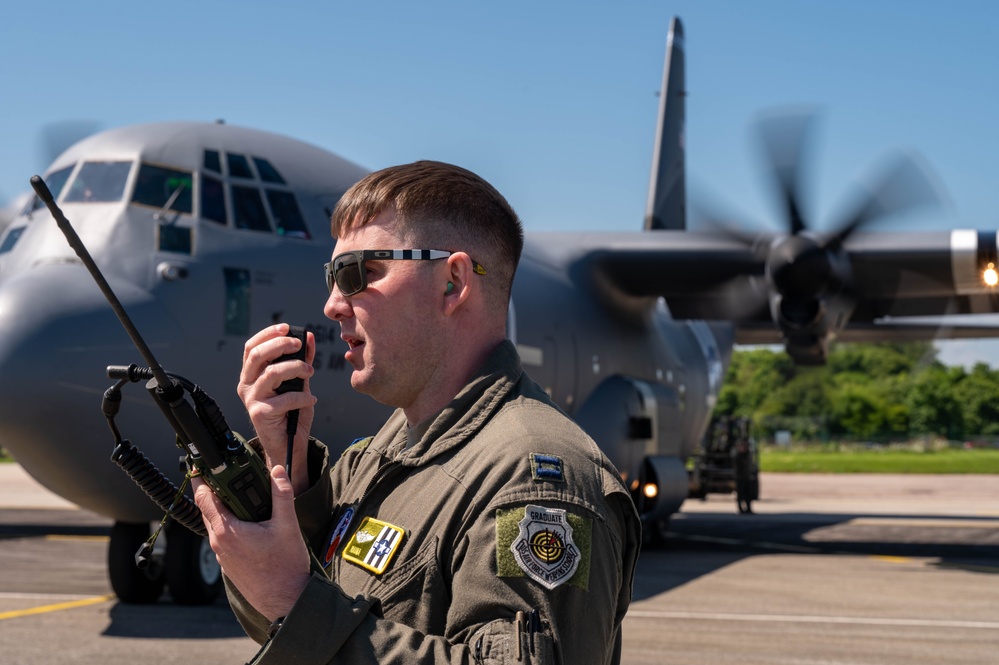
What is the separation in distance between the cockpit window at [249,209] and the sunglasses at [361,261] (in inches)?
265

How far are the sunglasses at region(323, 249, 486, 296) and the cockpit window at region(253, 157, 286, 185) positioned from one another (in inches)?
283

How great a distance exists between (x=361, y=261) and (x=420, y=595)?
609 millimetres

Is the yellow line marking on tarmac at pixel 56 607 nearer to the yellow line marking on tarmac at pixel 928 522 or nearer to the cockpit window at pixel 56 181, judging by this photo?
the cockpit window at pixel 56 181

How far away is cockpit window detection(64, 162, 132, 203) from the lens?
27.5 ft

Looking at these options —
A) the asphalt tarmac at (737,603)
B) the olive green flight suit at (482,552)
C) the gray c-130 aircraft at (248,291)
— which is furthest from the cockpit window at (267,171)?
the olive green flight suit at (482,552)

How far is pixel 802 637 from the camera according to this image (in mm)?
8141

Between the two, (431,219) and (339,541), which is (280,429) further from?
(431,219)

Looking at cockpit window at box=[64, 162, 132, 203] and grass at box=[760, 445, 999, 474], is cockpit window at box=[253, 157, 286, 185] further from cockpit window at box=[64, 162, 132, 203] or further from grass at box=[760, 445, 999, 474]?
grass at box=[760, 445, 999, 474]

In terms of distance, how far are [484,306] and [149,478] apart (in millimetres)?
740

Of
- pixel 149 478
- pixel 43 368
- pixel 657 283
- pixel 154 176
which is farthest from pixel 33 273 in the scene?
pixel 657 283

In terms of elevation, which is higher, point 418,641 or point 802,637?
point 418,641

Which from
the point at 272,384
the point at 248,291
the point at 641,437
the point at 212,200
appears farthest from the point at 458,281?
the point at 641,437

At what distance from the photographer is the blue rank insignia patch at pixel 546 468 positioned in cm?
178

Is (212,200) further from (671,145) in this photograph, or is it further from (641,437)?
(671,145)
